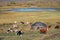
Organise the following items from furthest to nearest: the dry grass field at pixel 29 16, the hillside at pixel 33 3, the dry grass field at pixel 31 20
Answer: the hillside at pixel 33 3 → the dry grass field at pixel 29 16 → the dry grass field at pixel 31 20

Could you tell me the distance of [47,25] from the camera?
3270 mm

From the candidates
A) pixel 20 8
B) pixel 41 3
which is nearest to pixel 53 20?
pixel 41 3

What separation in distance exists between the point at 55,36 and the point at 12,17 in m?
0.93

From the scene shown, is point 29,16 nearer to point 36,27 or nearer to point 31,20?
point 31,20

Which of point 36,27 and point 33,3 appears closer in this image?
point 36,27

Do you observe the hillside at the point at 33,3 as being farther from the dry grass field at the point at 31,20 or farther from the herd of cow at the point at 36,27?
the herd of cow at the point at 36,27

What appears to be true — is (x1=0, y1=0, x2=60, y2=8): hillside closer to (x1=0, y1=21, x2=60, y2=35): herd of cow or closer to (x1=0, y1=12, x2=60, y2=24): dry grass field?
(x1=0, y1=12, x2=60, y2=24): dry grass field

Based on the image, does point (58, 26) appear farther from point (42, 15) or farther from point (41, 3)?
point (41, 3)

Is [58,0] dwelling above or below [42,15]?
above

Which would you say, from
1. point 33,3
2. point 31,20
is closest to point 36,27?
point 31,20

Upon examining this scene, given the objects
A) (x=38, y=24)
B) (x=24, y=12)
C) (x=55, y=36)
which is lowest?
(x=55, y=36)

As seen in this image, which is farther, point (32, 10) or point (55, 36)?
point (32, 10)

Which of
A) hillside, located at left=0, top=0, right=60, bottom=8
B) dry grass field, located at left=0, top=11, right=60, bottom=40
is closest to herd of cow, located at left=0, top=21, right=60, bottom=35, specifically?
dry grass field, located at left=0, top=11, right=60, bottom=40

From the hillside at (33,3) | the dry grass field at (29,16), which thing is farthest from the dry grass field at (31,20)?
the hillside at (33,3)
